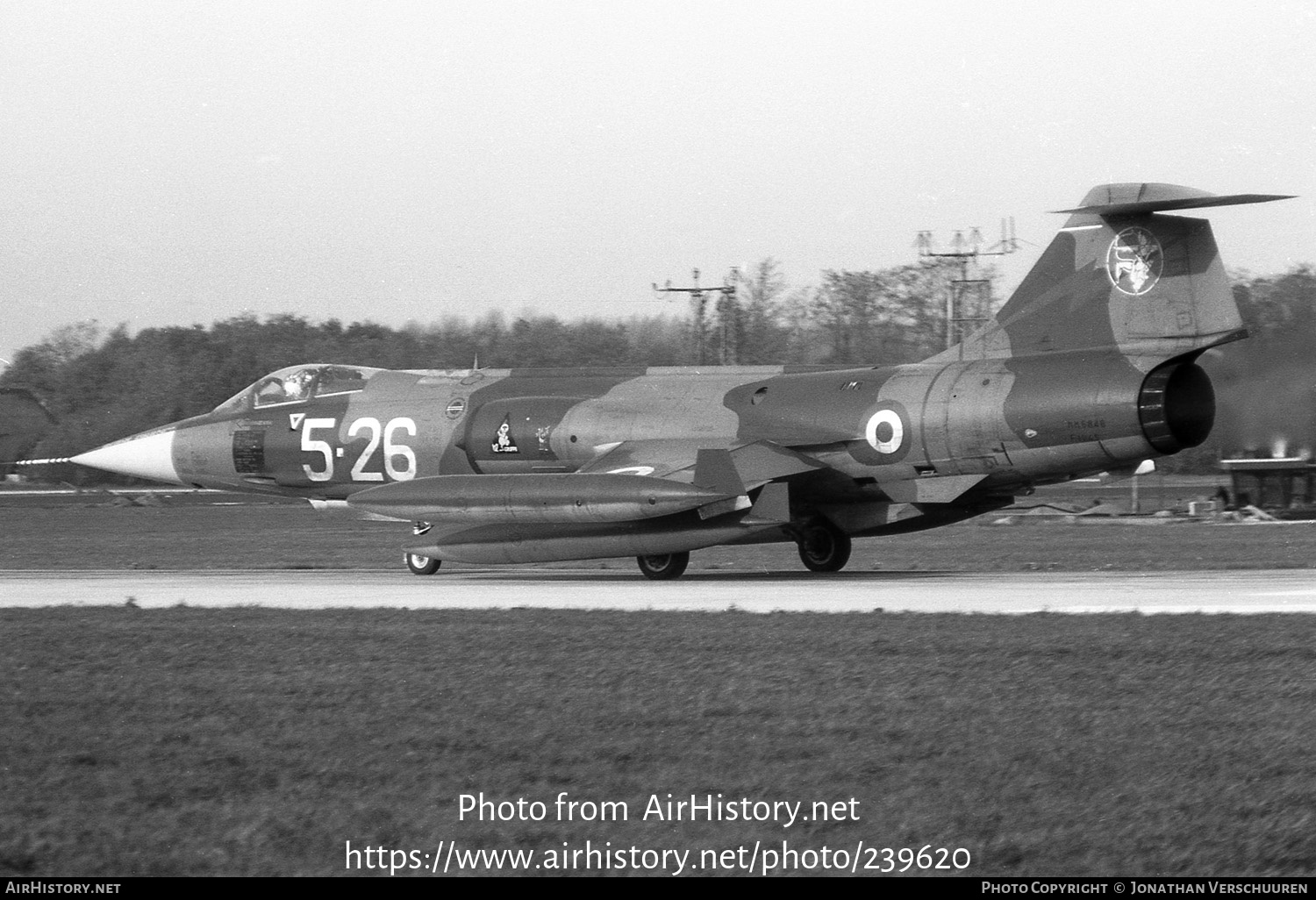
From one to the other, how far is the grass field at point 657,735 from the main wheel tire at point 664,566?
564 cm

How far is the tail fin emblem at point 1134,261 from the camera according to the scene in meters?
15.2

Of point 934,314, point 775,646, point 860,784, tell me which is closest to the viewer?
point 860,784

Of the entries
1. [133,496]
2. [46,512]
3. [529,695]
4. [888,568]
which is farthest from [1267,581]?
[133,496]

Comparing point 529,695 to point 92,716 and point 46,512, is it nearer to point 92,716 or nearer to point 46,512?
point 92,716

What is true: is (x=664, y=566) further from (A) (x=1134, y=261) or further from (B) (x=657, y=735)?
(B) (x=657, y=735)

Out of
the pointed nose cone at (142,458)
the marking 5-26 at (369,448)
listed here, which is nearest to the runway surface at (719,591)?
the marking 5-26 at (369,448)

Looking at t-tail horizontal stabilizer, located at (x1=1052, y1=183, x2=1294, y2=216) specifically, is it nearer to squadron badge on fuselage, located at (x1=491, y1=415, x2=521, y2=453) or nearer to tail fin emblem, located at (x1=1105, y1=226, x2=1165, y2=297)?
tail fin emblem, located at (x1=1105, y1=226, x2=1165, y2=297)

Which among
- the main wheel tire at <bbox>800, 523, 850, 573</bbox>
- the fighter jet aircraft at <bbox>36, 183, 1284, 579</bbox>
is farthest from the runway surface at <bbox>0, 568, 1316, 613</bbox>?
→ the fighter jet aircraft at <bbox>36, 183, 1284, 579</bbox>

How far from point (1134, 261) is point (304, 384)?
11021 mm

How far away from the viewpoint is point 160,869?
4.64m

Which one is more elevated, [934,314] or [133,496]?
[934,314]

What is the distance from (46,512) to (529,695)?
36503 millimetres

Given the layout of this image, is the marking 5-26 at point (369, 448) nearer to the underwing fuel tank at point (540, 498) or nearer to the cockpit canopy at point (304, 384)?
the cockpit canopy at point (304, 384)
